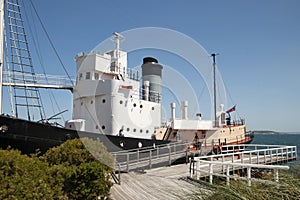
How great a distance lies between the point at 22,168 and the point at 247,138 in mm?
24395

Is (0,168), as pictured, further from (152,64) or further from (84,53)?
(152,64)

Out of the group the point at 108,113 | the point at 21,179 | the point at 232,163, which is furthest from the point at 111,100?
the point at 21,179

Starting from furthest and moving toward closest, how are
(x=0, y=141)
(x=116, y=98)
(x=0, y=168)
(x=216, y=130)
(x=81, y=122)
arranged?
(x=216, y=130)
(x=116, y=98)
(x=81, y=122)
(x=0, y=141)
(x=0, y=168)

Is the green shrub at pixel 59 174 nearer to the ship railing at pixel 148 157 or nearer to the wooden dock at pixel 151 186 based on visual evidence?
the wooden dock at pixel 151 186

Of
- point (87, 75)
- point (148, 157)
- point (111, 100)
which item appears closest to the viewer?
point (148, 157)

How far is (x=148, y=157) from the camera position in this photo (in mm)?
14109

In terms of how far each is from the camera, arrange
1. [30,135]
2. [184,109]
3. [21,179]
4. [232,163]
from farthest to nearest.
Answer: [184,109], [30,135], [232,163], [21,179]

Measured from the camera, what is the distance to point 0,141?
34.5 ft

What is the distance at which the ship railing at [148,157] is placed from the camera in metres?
12.2

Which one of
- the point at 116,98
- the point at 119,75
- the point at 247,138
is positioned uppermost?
the point at 119,75

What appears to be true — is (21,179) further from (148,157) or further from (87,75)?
(87,75)

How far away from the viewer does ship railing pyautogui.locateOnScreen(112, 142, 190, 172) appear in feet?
40.1

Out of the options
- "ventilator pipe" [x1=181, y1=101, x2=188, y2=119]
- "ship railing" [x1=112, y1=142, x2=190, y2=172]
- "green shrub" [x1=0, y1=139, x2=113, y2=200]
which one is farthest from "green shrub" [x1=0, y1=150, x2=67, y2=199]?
"ventilator pipe" [x1=181, y1=101, x2=188, y2=119]

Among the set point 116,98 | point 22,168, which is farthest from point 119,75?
point 22,168
